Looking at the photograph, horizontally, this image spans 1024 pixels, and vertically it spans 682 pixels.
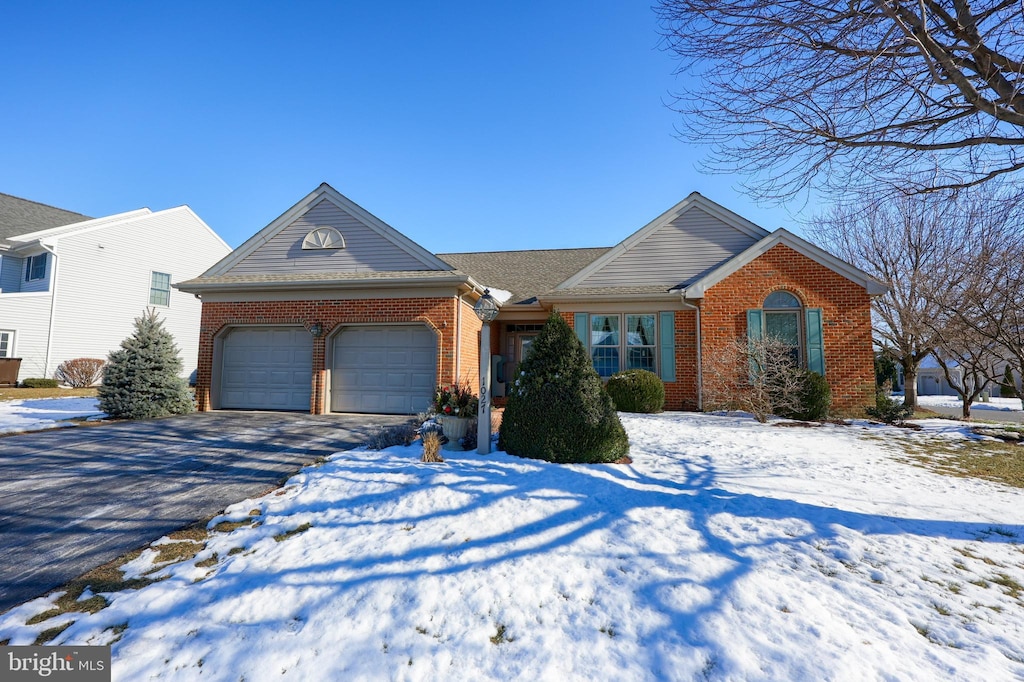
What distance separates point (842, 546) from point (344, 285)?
10.7 m

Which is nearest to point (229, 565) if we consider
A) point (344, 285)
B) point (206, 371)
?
point (344, 285)

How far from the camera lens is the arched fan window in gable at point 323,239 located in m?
12.1

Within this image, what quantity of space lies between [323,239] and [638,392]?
910 centimetres

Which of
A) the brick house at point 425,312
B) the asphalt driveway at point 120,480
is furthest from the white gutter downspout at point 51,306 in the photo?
the asphalt driveway at point 120,480

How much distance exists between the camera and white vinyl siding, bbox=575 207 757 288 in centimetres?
1291

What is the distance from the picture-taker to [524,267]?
16984 millimetres

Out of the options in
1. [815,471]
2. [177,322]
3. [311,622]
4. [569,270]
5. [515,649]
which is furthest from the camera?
[177,322]

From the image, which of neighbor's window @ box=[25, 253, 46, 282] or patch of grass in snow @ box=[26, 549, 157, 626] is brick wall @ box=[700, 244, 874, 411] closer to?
patch of grass in snow @ box=[26, 549, 157, 626]

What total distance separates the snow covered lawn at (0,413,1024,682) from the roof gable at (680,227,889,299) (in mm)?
7338

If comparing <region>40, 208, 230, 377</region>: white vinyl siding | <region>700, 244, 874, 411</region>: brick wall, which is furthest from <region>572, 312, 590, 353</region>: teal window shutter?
<region>40, 208, 230, 377</region>: white vinyl siding

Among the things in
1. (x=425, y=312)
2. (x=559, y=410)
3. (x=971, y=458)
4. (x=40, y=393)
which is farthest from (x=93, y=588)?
(x=40, y=393)

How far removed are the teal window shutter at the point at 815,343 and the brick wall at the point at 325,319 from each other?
8.64 m

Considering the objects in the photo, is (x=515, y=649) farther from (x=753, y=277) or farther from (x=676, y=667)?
(x=753, y=277)

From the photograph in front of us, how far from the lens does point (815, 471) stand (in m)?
5.94
